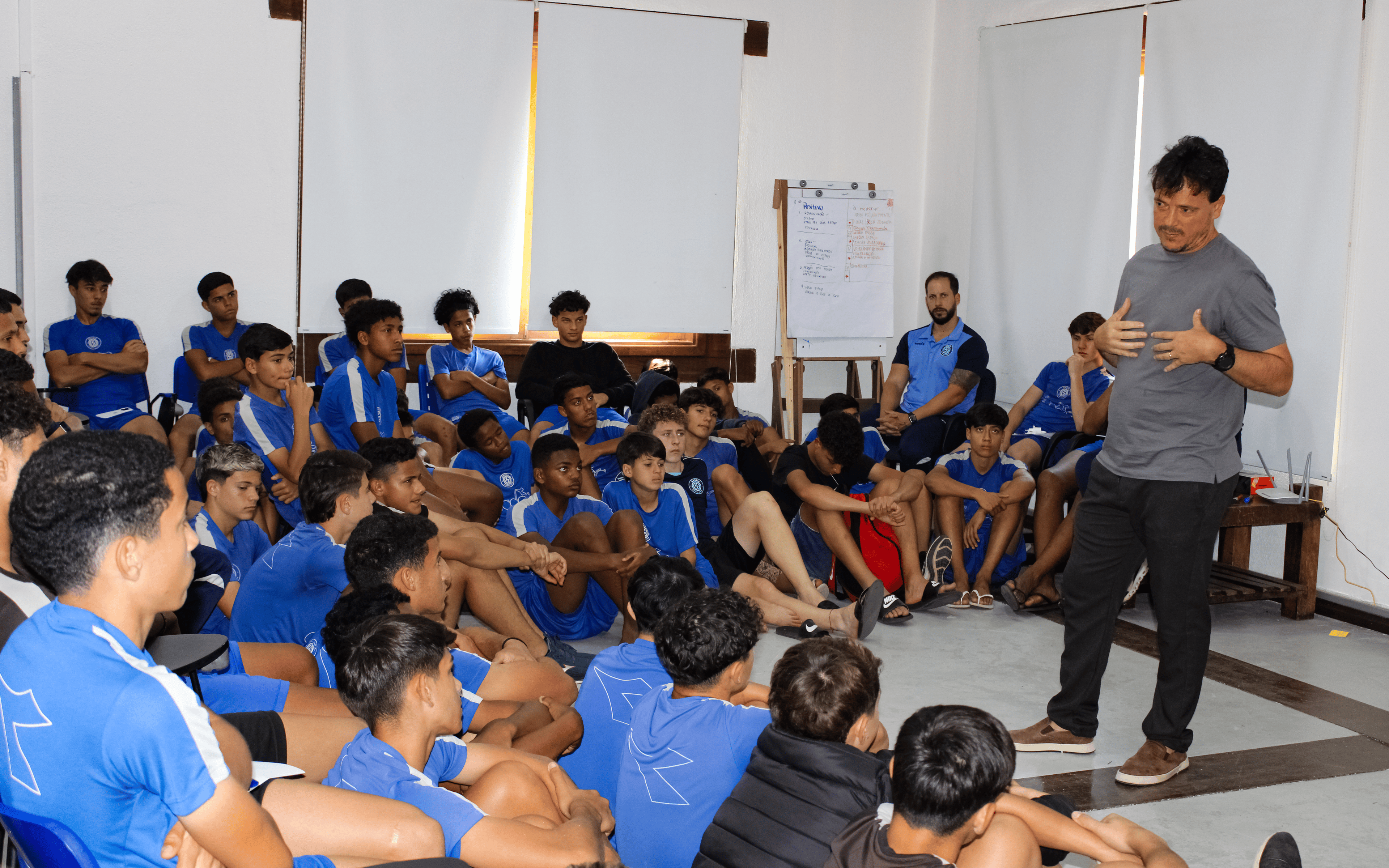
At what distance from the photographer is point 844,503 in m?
4.52

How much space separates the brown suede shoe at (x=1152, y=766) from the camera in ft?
9.40

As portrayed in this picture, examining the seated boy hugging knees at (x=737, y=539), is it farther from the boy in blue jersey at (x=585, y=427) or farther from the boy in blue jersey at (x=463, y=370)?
the boy in blue jersey at (x=463, y=370)

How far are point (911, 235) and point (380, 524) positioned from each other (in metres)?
5.60

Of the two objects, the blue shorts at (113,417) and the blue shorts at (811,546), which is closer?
the blue shorts at (811,546)

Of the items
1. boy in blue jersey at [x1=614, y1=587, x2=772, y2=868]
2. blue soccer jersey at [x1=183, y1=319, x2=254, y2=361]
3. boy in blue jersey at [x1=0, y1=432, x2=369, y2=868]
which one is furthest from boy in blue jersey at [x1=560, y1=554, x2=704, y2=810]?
blue soccer jersey at [x1=183, y1=319, x2=254, y2=361]

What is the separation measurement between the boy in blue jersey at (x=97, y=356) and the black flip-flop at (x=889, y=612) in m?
3.33

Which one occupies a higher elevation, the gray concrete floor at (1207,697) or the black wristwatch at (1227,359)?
the black wristwatch at (1227,359)

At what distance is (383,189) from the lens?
6.36m

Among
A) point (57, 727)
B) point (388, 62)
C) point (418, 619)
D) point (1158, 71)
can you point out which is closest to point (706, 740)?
point (418, 619)

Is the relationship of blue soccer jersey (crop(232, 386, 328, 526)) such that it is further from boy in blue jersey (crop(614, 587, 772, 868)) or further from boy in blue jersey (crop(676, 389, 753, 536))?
boy in blue jersey (crop(614, 587, 772, 868))

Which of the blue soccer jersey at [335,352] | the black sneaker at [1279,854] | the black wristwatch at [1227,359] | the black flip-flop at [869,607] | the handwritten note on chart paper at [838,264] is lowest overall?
the black flip-flop at [869,607]

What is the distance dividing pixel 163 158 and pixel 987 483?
4.67m

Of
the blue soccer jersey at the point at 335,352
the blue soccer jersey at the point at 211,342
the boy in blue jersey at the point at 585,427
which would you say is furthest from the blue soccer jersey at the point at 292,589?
the blue soccer jersey at the point at 211,342

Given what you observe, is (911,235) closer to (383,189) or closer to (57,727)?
(383,189)
